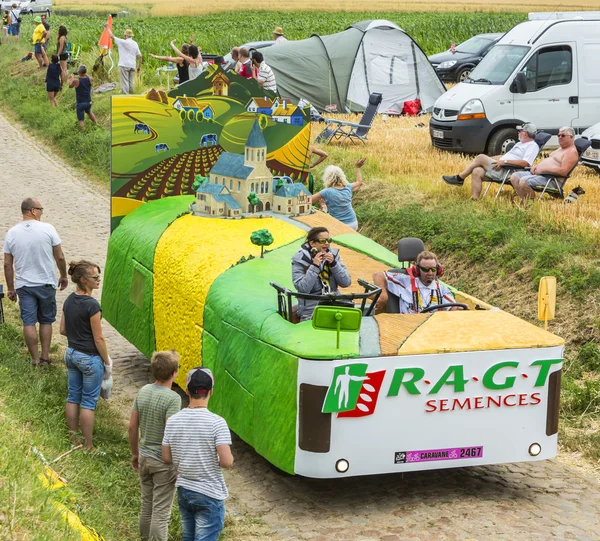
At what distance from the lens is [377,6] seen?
6819 cm

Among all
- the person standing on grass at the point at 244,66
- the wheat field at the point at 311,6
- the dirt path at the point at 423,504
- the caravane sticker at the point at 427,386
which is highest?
the wheat field at the point at 311,6

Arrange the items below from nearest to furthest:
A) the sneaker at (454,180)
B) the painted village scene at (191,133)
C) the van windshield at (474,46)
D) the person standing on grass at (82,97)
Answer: the painted village scene at (191,133) → the sneaker at (454,180) → the person standing on grass at (82,97) → the van windshield at (474,46)

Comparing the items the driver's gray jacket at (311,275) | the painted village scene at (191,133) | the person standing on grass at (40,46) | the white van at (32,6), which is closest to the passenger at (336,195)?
the painted village scene at (191,133)

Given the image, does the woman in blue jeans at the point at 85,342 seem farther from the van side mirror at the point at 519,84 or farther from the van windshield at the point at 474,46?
the van windshield at the point at 474,46

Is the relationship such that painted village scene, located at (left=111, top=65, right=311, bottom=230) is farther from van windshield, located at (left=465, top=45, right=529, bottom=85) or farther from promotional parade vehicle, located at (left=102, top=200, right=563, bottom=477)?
van windshield, located at (left=465, top=45, right=529, bottom=85)

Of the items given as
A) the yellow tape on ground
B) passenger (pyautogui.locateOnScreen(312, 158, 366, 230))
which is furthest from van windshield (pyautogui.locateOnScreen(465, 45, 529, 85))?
the yellow tape on ground

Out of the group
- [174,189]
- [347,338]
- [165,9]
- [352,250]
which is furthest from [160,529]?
[165,9]

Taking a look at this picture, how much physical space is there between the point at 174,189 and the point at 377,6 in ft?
193

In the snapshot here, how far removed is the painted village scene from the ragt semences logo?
4249mm

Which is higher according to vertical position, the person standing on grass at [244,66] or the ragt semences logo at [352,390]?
the person standing on grass at [244,66]

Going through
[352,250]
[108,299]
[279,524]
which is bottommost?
[279,524]

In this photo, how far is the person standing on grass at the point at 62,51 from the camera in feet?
91.1

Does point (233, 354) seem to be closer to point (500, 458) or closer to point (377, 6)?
point (500, 458)

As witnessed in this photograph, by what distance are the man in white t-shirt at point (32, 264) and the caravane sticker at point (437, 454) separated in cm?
415
